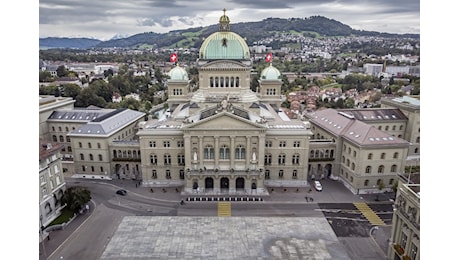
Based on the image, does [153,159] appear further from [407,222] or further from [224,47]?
[407,222]

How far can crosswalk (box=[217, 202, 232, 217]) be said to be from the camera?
206ft

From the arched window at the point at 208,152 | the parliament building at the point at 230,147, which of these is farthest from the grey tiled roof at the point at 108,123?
the arched window at the point at 208,152

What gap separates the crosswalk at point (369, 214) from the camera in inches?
2381

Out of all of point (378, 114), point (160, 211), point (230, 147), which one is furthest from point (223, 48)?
point (378, 114)

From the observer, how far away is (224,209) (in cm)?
6469

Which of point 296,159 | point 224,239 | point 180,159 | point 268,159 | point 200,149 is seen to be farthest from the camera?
point 268,159

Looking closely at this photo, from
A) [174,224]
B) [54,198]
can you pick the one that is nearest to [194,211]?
[174,224]

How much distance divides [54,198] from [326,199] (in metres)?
57.4

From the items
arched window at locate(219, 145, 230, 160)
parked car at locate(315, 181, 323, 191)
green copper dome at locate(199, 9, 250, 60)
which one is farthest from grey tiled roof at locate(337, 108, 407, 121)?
arched window at locate(219, 145, 230, 160)

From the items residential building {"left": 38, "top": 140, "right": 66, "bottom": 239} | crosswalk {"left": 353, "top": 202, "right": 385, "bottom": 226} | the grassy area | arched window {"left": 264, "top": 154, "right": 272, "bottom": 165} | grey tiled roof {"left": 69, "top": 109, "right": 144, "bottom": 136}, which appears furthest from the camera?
grey tiled roof {"left": 69, "top": 109, "right": 144, "bottom": 136}

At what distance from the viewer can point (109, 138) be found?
79250 millimetres

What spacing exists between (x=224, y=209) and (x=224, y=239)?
10.8 meters

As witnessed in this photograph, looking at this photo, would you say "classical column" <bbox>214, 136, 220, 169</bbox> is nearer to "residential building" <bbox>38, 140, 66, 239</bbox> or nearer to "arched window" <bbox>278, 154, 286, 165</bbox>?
"arched window" <bbox>278, 154, 286, 165</bbox>

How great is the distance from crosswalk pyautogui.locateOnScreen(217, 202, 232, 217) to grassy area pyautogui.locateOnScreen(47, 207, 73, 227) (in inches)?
1167
